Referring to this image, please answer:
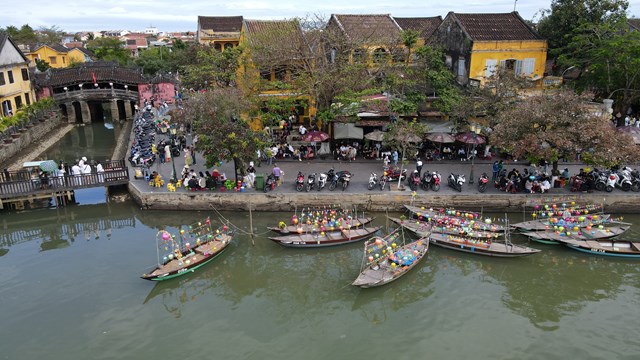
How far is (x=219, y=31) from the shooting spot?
62.6 m

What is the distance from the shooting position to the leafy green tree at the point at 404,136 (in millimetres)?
25047

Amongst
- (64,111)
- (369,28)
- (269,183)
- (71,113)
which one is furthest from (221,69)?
(64,111)

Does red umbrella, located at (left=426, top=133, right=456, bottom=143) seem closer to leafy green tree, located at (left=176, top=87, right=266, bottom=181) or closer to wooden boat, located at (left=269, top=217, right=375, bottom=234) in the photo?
wooden boat, located at (left=269, top=217, right=375, bottom=234)

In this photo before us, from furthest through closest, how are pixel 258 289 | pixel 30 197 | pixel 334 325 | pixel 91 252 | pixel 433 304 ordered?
pixel 30 197 < pixel 91 252 < pixel 258 289 < pixel 433 304 < pixel 334 325

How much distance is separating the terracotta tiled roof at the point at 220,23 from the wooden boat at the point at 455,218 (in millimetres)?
47621

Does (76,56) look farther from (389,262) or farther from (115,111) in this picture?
(389,262)

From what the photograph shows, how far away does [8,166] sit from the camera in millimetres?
31391

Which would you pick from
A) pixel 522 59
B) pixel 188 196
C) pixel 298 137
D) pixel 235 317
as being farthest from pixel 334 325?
pixel 522 59

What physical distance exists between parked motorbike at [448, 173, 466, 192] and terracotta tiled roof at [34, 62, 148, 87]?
36413 mm

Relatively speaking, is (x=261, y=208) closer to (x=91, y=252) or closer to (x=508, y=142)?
(x=91, y=252)

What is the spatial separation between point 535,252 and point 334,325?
931 centimetres

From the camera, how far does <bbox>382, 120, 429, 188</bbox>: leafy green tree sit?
25.0m

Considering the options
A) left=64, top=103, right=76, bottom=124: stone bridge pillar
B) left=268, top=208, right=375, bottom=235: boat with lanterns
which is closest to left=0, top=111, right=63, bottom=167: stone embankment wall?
left=64, top=103, right=76, bottom=124: stone bridge pillar

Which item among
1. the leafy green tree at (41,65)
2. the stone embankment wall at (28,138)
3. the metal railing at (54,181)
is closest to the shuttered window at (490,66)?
the metal railing at (54,181)
